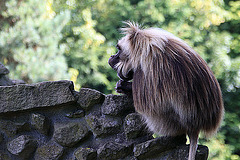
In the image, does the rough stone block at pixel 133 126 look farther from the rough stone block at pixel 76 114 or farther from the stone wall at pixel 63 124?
the rough stone block at pixel 76 114

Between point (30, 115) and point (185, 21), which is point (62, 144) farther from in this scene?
point (185, 21)

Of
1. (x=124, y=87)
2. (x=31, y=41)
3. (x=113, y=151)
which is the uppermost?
(x=31, y=41)

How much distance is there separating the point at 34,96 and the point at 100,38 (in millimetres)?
4693

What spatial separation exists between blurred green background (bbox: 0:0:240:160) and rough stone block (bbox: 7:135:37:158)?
3.26 meters

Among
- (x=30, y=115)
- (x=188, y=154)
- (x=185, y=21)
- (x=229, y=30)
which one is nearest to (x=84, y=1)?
(x=185, y=21)

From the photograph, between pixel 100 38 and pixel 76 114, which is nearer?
pixel 76 114

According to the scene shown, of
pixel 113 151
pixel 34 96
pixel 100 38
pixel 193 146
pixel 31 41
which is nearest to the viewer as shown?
pixel 193 146

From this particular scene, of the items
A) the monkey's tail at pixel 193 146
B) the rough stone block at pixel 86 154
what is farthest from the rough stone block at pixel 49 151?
the monkey's tail at pixel 193 146

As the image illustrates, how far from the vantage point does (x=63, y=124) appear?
6.64ft

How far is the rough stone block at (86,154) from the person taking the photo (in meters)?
1.92

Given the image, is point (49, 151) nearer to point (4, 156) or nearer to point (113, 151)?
point (4, 156)

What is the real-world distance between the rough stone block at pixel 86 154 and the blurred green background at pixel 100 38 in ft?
11.3

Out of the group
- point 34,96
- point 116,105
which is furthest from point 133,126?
point 34,96

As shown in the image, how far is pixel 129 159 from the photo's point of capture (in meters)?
1.90
